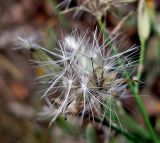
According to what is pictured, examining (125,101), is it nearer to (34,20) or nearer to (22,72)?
(22,72)

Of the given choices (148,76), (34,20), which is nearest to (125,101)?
(148,76)

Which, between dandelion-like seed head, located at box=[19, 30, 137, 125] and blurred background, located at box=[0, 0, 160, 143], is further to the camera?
blurred background, located at box=[0, 0, 160, 143]

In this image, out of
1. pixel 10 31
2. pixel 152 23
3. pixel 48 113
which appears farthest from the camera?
pixel 10 31

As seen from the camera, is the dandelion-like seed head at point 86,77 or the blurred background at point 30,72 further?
the blurred background at point 30,72

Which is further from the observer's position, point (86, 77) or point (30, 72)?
point (30, 72)
